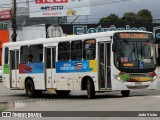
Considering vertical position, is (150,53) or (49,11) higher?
(49,11)

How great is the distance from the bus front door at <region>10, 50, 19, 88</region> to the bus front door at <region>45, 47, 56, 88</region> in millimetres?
2910

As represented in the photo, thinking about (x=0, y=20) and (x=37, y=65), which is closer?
(x=37, y=65)

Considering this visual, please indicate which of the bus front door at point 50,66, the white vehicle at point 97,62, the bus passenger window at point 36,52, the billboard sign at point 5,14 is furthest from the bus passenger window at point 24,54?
the billboard sign at point 5,14

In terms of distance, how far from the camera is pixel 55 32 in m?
57.8

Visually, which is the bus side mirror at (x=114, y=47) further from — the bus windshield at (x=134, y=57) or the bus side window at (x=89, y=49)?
the bus side window at (x=89, y=49)

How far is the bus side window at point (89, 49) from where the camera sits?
2031 cm

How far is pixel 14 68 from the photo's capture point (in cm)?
2548

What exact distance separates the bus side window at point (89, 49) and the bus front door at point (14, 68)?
574 cm

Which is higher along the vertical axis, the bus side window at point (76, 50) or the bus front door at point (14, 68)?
the bus side window at point (76, 50)

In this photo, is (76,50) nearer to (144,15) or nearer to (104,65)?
(104,65)

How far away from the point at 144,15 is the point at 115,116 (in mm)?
100347

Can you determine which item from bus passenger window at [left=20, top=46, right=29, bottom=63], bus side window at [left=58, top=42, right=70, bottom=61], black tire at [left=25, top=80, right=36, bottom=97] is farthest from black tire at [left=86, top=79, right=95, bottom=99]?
bus passenger window at [left=20, top=46, right=29, bottom=63]

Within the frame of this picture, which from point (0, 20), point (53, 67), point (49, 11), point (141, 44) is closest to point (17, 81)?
point (53, 67)

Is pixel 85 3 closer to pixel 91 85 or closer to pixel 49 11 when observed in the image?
pixel 49 11
